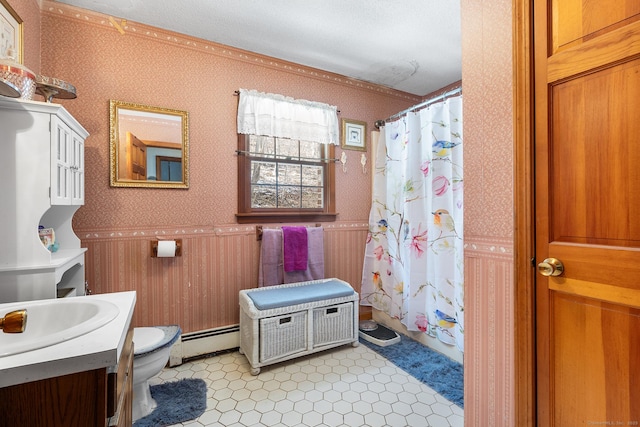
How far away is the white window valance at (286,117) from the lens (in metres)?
2.46

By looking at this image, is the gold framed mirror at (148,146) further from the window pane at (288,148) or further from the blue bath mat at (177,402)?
the blue bath mat at (177,402)

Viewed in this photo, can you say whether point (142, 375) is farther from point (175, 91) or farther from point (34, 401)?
point (175, 91)

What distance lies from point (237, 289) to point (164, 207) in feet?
2.86

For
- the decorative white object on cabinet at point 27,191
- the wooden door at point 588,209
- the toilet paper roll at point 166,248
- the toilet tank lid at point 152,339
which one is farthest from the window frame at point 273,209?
the wooden door at point 588,209

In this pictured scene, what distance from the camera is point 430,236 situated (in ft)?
7.88

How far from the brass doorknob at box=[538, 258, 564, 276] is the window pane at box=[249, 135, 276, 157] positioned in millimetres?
2097

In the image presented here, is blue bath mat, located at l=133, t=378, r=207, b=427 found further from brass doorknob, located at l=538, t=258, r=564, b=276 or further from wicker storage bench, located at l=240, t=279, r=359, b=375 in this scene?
brass doorknob, located at l=538, t=258, r=564, b=276

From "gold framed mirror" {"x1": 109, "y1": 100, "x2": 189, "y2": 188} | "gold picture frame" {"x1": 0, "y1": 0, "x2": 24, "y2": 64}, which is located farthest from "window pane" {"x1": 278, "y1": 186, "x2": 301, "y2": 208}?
"gold picture frame" {"x1": 0, "y1": 0, "x2": 24, "y2": 64}

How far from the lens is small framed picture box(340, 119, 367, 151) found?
2.94m

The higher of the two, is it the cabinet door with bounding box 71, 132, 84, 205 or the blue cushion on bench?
the cabinet door with bounding box 71, 132, 84, 205

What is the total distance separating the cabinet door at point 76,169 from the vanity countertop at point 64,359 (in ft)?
3.42

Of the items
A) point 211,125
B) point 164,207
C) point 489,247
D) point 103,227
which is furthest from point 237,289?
point 489,247

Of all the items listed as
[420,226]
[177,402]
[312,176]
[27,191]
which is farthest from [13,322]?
[420,226]

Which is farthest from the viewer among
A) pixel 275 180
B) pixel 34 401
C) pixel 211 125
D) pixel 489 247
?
pixel 275 180
